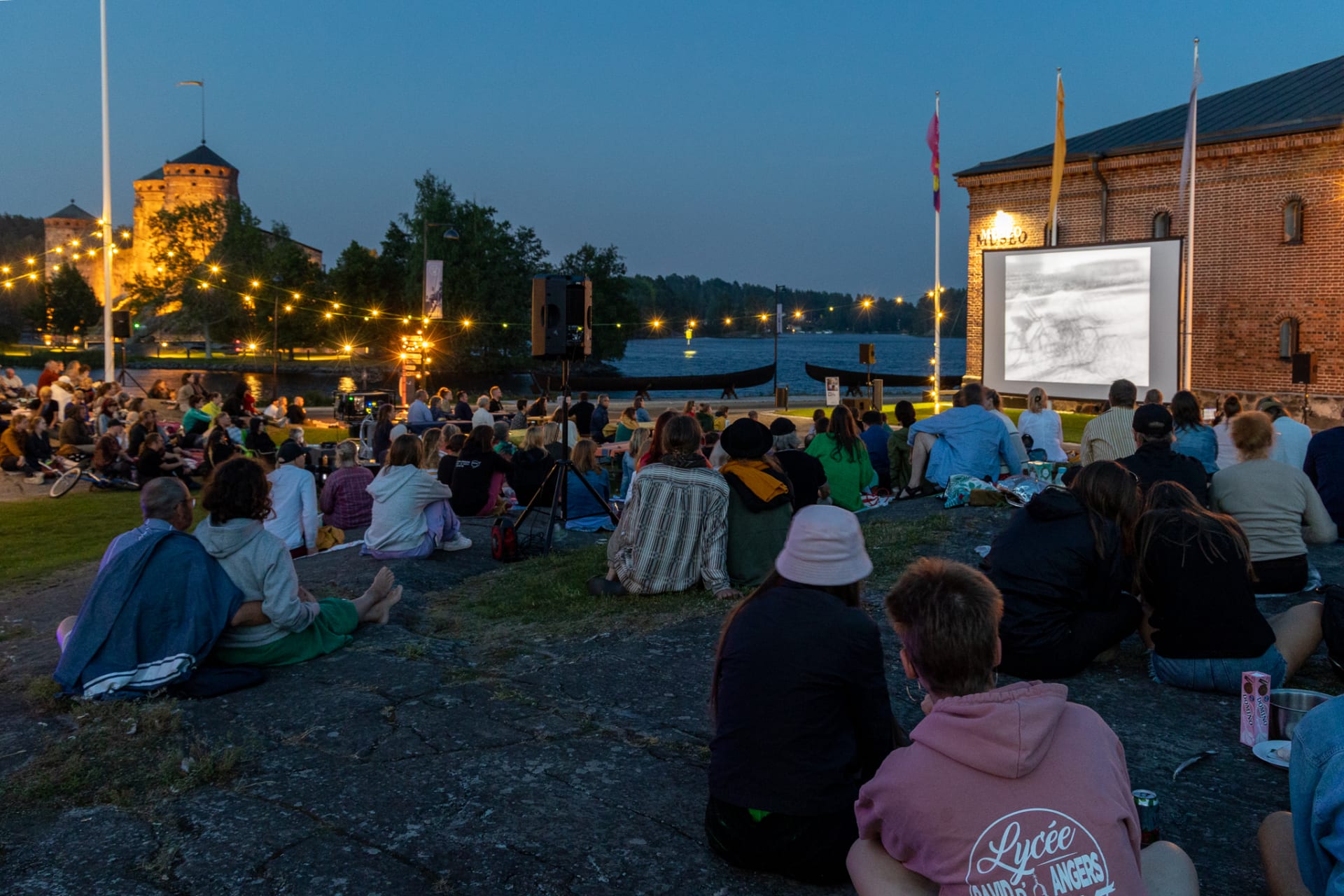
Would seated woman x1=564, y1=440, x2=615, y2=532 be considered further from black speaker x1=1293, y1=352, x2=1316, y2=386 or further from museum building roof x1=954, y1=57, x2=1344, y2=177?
museum building roof x1=954, y1=57, x2=1344, y2=177

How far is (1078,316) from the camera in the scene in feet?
76.8

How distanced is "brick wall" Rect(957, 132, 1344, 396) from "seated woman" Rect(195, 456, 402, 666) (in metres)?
24.2

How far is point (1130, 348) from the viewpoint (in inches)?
888

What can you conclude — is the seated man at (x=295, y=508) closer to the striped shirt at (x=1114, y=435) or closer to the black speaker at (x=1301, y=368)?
the striped shirt at (x=1114, y=435)

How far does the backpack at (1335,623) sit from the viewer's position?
194 inches

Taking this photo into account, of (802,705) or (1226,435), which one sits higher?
(1226,435)

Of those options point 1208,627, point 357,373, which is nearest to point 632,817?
point 1208,627

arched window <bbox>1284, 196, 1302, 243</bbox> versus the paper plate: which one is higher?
arched window <bbox>1284, 196, 1302, 243</bbox>

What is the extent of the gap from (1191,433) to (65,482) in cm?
1432

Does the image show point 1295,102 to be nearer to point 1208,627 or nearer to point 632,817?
point 1208,627

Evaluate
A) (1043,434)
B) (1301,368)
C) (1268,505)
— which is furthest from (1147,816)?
(1301,368)

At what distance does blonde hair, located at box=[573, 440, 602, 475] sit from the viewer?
31.9 feet

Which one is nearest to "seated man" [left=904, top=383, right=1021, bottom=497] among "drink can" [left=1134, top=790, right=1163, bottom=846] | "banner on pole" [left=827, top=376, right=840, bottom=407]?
"drink can" [left=1134, top=790, right=1163, bottom=846]

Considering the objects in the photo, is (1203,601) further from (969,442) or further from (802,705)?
(969,442)
